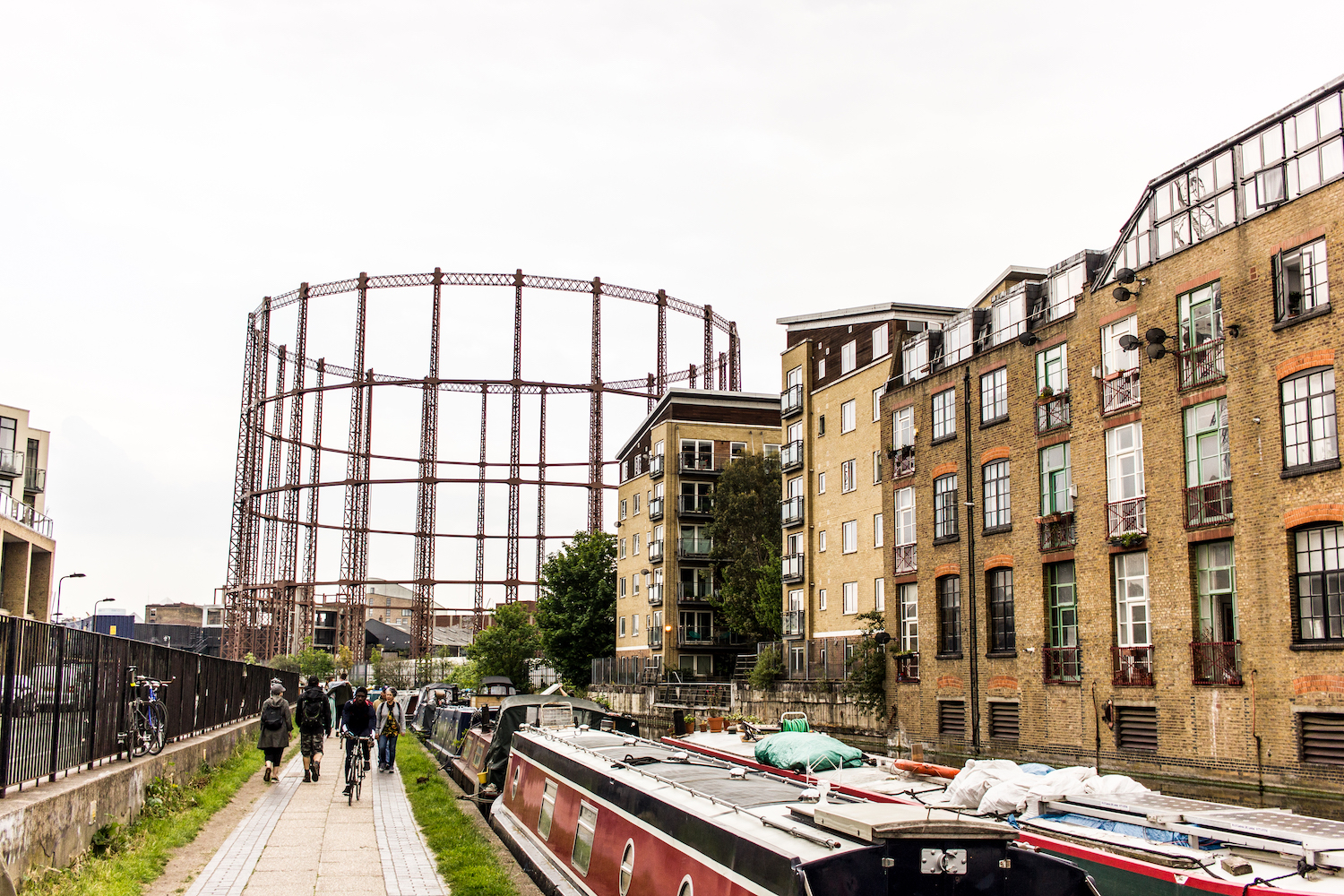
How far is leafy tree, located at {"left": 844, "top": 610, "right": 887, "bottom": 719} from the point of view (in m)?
33.6

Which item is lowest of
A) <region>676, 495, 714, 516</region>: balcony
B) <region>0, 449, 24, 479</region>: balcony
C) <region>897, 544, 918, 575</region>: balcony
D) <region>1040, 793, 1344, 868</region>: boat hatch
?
<region>1040, 793, 1344, 868</region>: boat hatch

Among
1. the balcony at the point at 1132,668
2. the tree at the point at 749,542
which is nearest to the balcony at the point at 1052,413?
the balcony at the point at 1132,668

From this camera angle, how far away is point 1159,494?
23.1 m

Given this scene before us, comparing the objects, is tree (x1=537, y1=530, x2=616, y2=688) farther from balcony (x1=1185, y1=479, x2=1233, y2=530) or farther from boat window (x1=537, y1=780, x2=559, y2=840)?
boat window (x1=537, y1=780, x2=559, y2=840)

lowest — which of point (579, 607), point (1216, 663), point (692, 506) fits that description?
point (1216, 663)

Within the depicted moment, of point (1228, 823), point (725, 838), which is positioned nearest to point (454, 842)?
point (725, 838)

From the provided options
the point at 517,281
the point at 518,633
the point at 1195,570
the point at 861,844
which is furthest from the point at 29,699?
the point at 517,281

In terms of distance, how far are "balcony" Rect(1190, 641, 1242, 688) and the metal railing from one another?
4199cm

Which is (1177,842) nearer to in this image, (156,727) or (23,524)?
(156,727)

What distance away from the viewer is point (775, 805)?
8.05m

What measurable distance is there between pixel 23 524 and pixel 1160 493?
1734 inches

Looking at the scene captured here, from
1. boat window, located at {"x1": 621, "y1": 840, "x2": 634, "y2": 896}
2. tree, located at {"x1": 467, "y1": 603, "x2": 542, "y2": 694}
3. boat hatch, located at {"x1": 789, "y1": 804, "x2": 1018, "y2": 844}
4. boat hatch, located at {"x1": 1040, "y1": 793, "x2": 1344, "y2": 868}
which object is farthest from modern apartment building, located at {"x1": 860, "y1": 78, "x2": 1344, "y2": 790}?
tree, located at {"x1": 467, "y1": 603, "x2": 542, "y2": 694}

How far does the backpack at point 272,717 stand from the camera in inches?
759

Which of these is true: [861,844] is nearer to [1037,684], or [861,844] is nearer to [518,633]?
[1037,684]
